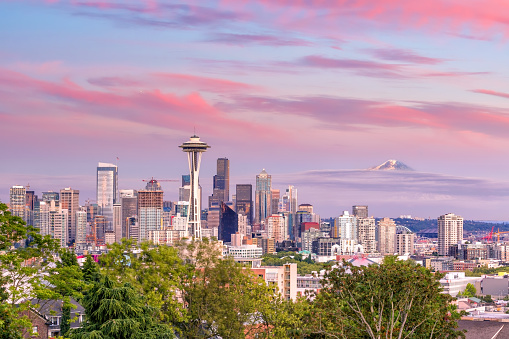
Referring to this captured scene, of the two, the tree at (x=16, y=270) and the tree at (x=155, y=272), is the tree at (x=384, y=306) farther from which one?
the tree at (x=16, y=270)

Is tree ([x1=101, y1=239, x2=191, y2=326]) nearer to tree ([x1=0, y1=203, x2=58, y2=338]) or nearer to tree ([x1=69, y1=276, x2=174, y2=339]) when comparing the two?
tree ([x1=69, y1=276, x2=174, y2=339])

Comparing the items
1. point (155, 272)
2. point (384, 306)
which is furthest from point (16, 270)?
point (155, 272)

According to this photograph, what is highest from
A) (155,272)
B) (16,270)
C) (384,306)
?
(16,270)

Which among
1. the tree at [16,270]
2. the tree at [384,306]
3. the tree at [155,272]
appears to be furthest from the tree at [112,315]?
the tree at [155,272]

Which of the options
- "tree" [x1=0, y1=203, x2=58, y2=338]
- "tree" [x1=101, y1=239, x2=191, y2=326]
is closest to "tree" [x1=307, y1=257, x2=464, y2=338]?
"tree" [x1=101, y1=239, x2=191, y2=326]

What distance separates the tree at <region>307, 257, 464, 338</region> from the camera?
31453 mm

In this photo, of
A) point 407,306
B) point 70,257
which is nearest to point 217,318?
point 70,257

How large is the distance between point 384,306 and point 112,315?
9.39 meters

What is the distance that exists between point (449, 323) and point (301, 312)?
698 cm

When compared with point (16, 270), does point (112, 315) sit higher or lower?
lower

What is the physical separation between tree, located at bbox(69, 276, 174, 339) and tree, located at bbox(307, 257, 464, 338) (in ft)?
19.8

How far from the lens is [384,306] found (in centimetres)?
3234

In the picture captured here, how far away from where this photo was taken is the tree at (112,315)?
28.3 m

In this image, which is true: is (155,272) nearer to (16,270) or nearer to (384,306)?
(384,306)
